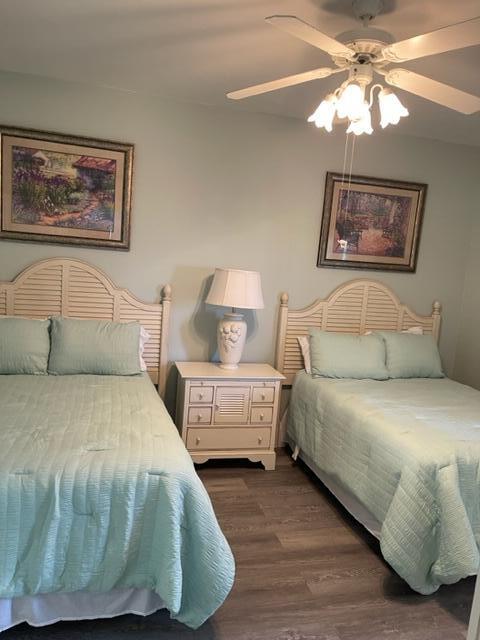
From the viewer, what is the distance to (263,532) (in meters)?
2.48

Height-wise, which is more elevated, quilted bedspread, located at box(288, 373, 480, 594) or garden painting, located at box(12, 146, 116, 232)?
garden painting, located at box(12, 146, 116, 232)

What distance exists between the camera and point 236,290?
306 cm

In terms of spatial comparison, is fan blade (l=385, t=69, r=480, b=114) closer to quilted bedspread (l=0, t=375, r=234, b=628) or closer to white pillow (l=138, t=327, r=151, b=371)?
quilted bedspread (l=0, t=375, r=234, b=628)

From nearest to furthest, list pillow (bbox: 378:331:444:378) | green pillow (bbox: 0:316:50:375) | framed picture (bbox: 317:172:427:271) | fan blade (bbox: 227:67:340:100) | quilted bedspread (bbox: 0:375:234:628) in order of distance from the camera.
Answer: quilted bedspread (bbox: 0:375:234:628) → fan blade (bbox: 227:67:340:100) → green pillow (bbox: 0:316:50:375) → pillow (bbox: 378:331:444:378) → framed picture (bbox: 317:172:427:271)

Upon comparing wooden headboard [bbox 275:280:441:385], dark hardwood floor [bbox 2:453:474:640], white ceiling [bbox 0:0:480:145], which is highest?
white ceiling [bbox 0:0:480:145]

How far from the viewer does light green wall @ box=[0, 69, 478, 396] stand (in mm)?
3025

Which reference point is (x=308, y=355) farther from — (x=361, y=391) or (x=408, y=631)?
(x=408, y=631)

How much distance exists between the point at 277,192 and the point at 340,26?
140 cm

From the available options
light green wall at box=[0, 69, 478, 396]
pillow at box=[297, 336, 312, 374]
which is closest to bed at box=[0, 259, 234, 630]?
light green wall at box=[0, 69, 478, 396]

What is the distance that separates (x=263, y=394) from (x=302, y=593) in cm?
132

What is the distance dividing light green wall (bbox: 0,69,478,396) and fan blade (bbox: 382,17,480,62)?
1672 millimetres

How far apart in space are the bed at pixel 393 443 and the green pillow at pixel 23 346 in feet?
5.34

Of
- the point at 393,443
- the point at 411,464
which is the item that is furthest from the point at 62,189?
the point at 411,464

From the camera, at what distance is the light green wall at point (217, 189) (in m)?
3.03
